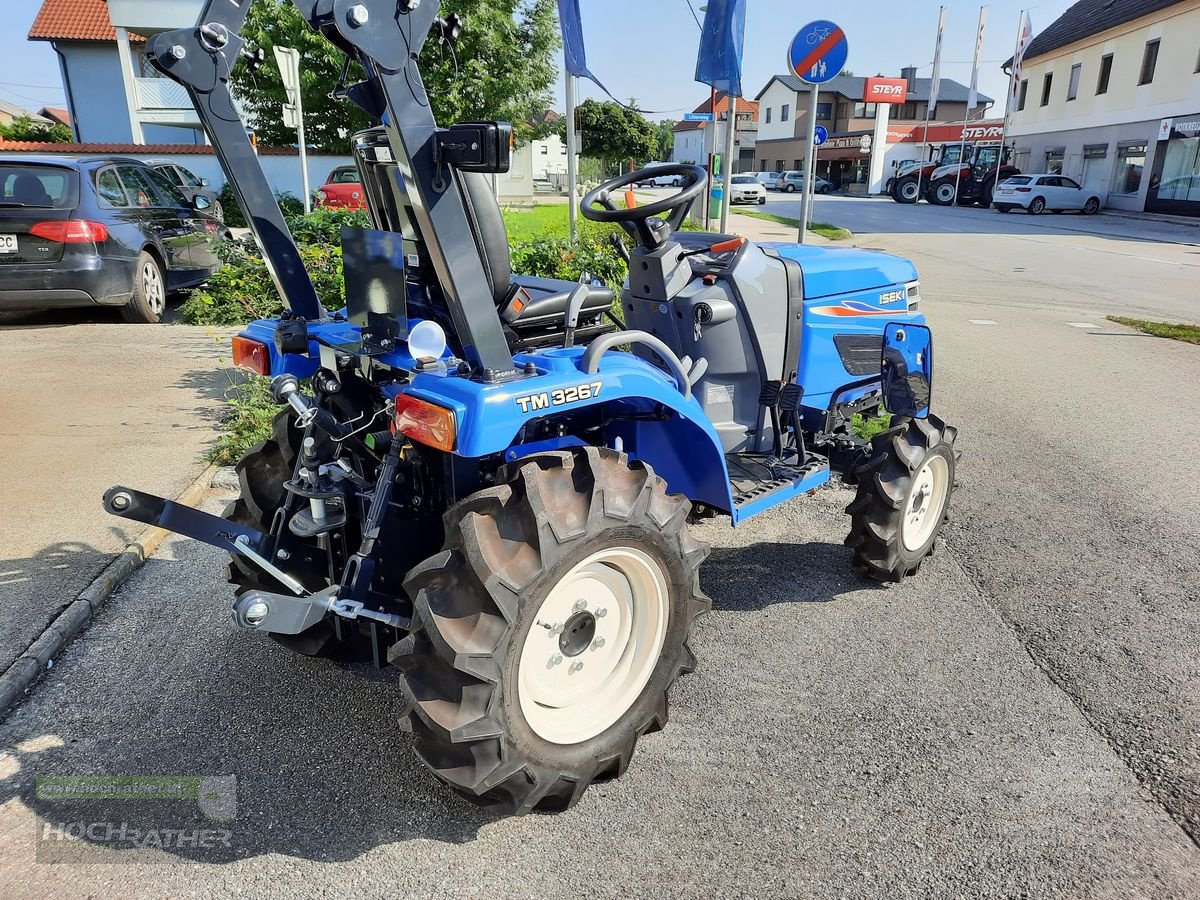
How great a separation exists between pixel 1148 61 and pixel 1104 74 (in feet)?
9.32

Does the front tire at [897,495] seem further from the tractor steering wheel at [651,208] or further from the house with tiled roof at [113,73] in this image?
the house with tiled roof at [113,73]

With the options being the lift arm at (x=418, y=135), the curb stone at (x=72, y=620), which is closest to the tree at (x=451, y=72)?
the curb stone at (x=72, y=620)

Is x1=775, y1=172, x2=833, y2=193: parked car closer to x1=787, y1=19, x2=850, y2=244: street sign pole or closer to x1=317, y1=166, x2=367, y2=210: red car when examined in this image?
x1=317, y1=166, x2=367, y2=210: red car

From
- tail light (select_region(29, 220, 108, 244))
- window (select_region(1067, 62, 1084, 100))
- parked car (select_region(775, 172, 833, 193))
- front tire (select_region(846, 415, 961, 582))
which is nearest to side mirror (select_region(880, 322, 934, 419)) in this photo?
front tire (select_region(846, 415, 961, 582))

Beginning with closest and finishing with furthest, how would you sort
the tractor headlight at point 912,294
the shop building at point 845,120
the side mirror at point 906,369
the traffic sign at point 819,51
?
the side mirror at point 906,369 < the tractor headlight at point 912,294 < the traffic sign at point 819,51 < the shop building at point 845,120

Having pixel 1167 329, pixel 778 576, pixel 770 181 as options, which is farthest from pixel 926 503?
pixel 770 181

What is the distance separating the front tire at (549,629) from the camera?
2.13m

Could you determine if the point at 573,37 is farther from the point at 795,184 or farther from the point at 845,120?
the point at 845,120

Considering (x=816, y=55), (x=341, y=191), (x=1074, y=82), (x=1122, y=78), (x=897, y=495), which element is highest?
(x=1074, y=82)

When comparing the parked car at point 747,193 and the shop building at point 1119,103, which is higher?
the shop building at point 1119,103

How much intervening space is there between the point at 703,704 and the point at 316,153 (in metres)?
24.3

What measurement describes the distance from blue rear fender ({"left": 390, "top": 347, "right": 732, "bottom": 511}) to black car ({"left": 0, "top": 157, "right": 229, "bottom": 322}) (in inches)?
269

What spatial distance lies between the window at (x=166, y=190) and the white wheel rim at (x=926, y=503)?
341 inches

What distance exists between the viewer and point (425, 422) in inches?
85.0
